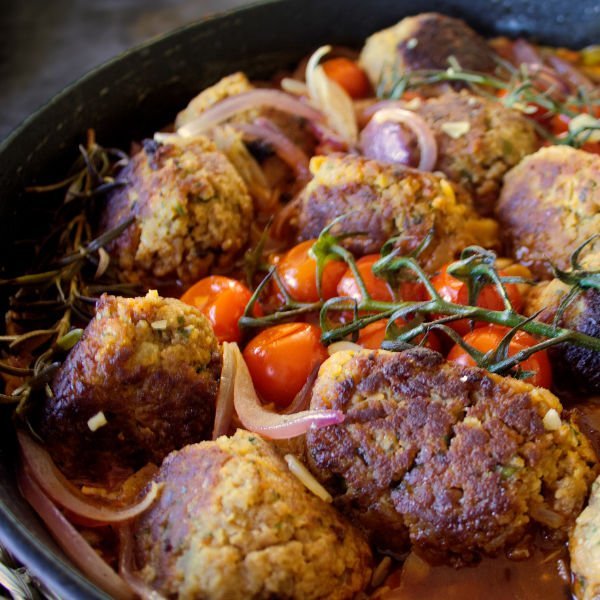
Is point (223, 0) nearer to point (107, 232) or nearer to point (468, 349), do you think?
point (107, 232)

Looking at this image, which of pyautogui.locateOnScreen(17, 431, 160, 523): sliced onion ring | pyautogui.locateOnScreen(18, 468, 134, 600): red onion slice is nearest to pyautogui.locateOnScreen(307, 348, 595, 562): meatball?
pyautogui.locateOnScreen(17, 431, 160, 523): sliced onion ring

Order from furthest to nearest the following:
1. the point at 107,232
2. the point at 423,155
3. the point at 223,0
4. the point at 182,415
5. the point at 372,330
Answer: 1. the point at 223,0
2. the point at 423,155
3. the point at 107,232
4. the point at 372,330
5. the point at 182,415

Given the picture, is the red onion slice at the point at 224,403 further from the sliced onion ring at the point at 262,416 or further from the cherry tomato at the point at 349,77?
the cherry tomato at the point at 349,77

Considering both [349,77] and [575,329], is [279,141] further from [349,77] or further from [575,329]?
[575,329]

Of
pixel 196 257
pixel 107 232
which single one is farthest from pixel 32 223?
pixel 196 257

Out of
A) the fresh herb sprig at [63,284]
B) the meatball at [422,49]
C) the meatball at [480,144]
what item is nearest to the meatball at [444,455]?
the fresh herb sprig at [63,284]

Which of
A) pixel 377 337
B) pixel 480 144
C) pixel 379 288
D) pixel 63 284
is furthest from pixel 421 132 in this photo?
pixel 63 284
